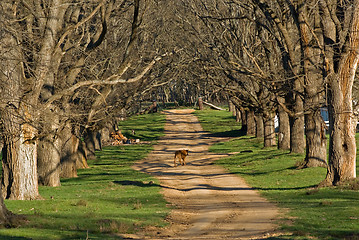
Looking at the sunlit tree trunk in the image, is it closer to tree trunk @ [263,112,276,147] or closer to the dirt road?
the dirt road

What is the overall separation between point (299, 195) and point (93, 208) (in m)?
7.68

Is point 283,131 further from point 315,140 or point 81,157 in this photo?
point 81,157

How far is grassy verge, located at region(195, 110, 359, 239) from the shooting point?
1366cm

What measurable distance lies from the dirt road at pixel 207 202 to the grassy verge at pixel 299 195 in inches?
26.5

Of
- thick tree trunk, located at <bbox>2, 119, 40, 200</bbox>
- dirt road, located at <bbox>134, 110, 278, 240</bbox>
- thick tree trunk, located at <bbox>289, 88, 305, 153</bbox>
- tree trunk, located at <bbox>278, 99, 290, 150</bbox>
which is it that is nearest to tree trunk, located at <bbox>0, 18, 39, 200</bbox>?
thick tree trunk, located at <bbox>2, 119, 40, 200</bbox>

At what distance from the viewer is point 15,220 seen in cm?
1400

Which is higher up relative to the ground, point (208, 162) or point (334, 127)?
point (334, 127)

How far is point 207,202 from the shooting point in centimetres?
2014

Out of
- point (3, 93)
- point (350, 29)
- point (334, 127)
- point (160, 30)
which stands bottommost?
point (334, 127)

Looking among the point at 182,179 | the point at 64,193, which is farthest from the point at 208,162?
the point at 64,193

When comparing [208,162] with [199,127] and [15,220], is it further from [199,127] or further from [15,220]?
[199,127]

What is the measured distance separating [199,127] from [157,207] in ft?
157

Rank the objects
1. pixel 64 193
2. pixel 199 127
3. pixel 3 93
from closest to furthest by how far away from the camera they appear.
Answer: pixel 3 93, pixel 64 193, pixel 199 127

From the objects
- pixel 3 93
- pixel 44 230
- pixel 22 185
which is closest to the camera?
pixel 44 230
